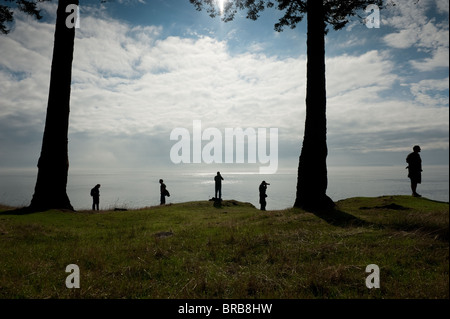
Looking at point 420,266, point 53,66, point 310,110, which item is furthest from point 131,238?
point 53,66

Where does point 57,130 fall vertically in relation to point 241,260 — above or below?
above

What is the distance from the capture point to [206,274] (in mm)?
4641

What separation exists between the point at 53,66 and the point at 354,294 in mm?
16404

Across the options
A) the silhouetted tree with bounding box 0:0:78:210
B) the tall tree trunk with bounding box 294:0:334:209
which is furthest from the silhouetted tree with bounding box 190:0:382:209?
the silhouetted tree with bounding box 0:0:78:210

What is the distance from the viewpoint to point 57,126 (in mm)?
13430

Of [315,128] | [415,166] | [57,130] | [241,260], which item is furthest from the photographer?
[57,130]

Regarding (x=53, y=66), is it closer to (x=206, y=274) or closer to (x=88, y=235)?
(x=88, y=235)

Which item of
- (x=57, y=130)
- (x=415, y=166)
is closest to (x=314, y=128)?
(x=415, y=166)

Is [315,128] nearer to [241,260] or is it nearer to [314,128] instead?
[314,128]

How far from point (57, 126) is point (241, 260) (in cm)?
1276

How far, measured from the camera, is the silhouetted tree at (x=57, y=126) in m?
13.0

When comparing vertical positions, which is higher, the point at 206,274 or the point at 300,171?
the point at 300,171

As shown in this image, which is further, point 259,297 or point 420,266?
point 420,266

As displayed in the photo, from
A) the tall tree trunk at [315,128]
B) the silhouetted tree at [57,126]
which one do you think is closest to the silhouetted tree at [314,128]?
the tall tree trunk at [315,128]
